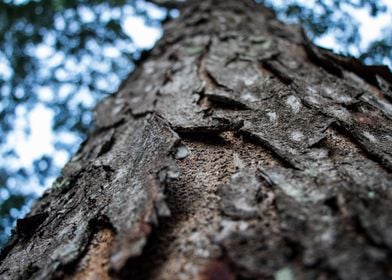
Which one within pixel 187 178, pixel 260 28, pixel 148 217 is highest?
pixel 148 217

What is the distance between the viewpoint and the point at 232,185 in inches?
34.7

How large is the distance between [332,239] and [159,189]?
15.0 inches

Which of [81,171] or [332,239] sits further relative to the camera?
[81,171]

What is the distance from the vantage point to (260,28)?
7.80ft

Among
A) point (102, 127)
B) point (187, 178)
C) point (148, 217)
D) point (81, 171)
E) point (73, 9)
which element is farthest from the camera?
point (73, 9)

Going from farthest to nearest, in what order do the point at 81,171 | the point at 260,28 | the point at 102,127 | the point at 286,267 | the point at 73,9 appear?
the point at 73,9 → the point at 260,28 → the point at 102,127 → the point at 81,171 → the point at 286,267

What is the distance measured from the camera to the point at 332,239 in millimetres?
638

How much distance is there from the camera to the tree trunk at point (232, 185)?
2.16 feet

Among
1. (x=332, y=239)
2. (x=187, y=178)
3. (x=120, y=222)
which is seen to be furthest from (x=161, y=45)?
(x=332, y=239)

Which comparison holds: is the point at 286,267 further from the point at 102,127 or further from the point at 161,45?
the point at 161,45

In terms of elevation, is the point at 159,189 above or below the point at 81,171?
above

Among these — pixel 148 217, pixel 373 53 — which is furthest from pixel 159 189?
pixel 373 53

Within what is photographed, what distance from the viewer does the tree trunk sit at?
66 cm

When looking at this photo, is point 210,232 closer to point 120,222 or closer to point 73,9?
point 120,222
